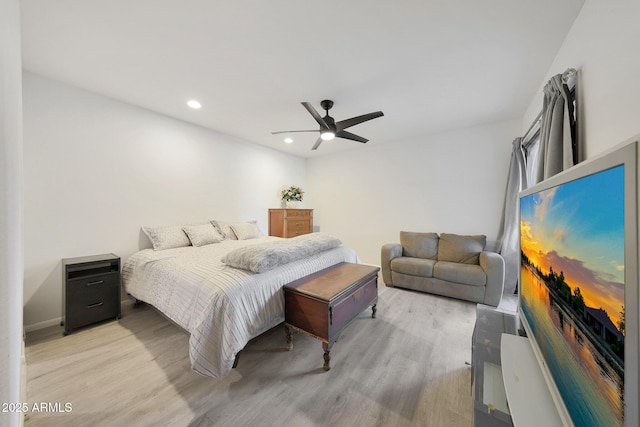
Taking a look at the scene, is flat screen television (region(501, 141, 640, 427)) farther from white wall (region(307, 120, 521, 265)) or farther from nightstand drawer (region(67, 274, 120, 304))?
nightstand drawer (region(67, 274, 120, 304))

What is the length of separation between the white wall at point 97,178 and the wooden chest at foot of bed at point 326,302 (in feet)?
7.98

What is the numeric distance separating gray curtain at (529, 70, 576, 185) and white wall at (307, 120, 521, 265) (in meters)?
1.88

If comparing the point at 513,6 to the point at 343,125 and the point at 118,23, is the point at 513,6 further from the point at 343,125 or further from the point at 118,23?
the point at 118,23

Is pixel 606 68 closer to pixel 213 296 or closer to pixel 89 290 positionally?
pixel 213 296

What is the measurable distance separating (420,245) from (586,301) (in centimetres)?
315

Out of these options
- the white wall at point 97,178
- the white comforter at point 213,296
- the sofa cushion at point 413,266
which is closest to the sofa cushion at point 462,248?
the sofa cushion at point 413,266

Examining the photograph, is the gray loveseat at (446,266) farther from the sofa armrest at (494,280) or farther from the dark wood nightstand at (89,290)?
the dark wood nightstand at (89,290)

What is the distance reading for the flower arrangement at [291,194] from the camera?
193 inches

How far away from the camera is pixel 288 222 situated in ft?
15.0

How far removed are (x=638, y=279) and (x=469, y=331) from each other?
7.73 feet

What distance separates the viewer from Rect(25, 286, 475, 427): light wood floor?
136 centimetres

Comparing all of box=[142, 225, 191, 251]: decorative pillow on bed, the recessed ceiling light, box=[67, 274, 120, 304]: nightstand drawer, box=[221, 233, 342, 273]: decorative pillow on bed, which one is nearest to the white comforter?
box=[221, 233, 342, 273]: decorative pillow on bed

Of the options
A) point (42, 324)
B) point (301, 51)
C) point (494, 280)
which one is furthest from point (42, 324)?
point (494, 280)

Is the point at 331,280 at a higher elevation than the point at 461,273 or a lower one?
higher
